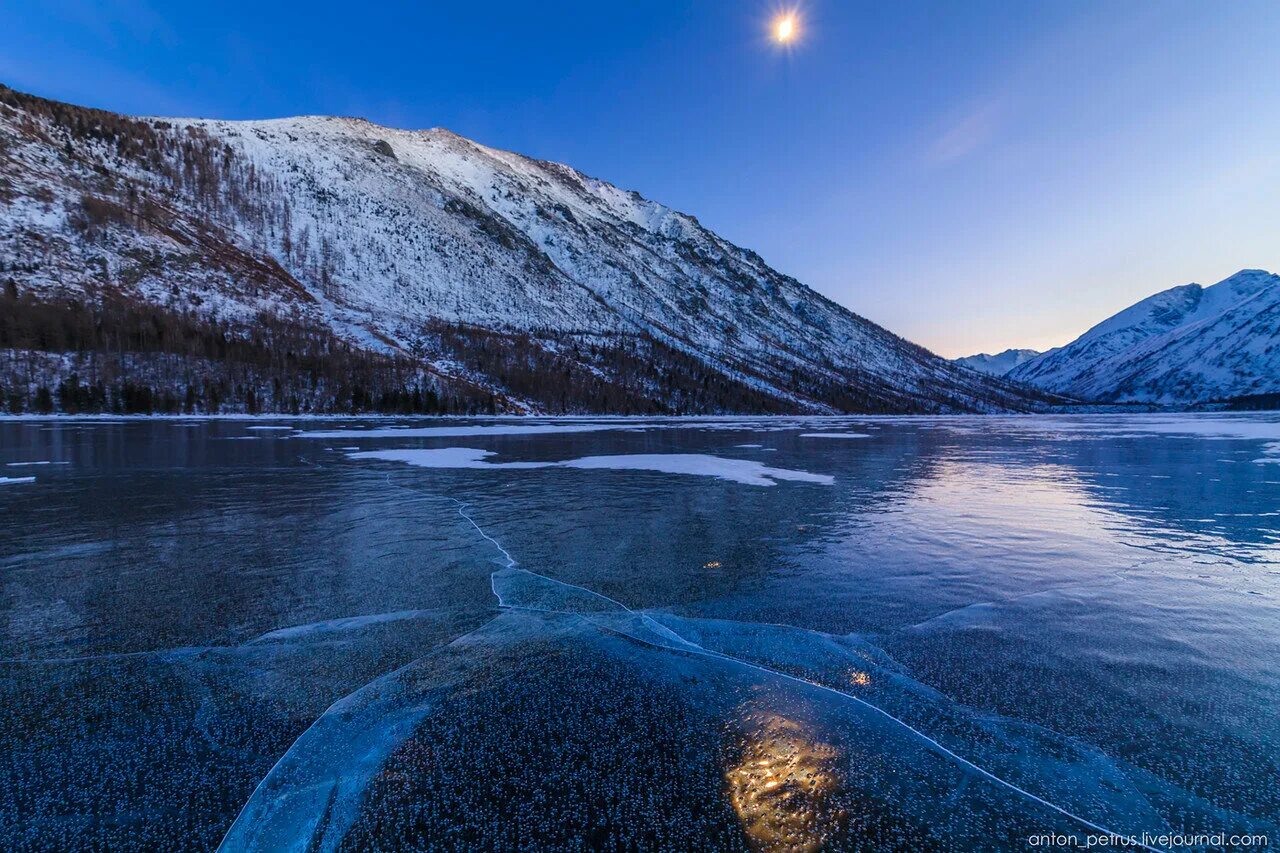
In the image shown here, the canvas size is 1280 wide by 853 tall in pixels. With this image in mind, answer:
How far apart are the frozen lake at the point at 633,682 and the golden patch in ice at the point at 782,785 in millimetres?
22

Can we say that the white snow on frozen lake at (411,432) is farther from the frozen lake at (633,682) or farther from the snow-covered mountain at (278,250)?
the snow-covered mountain at (278,250)

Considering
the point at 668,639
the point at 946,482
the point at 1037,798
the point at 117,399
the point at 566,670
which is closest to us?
the point at 1037,798

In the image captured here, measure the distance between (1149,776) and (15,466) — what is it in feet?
112

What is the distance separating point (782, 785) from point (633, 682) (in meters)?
1.81

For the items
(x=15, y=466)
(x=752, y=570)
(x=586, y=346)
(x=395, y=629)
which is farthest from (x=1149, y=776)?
(x=586, y=346)

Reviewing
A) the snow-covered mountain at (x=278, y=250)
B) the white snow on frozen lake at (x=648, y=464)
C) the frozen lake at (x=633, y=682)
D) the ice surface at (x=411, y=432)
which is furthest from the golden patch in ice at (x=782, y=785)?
the snow-covered mountain at (x=278, y=250)

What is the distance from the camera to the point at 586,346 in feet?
546

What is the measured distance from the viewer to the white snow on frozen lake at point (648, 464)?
20.6 m

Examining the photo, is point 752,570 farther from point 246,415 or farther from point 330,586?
point 246,415

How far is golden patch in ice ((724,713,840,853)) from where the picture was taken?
3.19 m

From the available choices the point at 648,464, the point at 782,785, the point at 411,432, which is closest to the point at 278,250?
the point at 411,432

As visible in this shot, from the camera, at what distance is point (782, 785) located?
3662mm

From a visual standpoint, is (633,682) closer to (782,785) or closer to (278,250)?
(782,785)

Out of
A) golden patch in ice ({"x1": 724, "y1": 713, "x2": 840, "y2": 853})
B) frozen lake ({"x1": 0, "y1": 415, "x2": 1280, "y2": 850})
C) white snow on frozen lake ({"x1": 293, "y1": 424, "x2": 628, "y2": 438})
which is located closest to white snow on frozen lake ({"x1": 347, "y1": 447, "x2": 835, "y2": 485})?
frozen lake ({"x1": 0, "y1": 415, "x2": 1280, "y2": 850})
